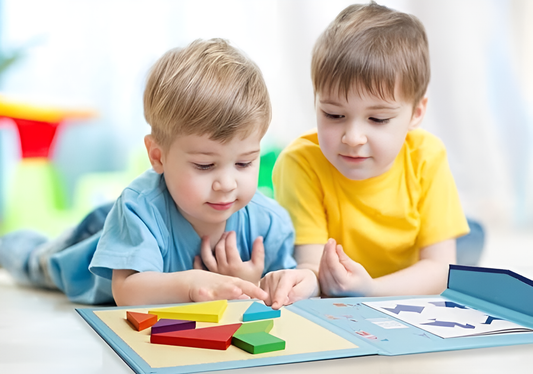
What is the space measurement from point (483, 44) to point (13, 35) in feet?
5.05

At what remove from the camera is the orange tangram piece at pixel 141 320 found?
2.28 feet

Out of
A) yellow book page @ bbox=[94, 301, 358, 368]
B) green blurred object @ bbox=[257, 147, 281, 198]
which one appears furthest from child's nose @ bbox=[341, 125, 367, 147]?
green blurred object @ bbox=[257, 147, 281, 198]

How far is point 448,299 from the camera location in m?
0.88

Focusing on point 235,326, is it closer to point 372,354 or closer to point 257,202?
point 372,354

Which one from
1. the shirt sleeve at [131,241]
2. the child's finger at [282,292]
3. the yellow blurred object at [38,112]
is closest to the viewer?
the child's finger at [282,292]

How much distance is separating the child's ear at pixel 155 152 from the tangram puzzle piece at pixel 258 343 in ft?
1.30

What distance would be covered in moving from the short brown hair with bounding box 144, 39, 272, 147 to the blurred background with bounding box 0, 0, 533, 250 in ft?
3.32

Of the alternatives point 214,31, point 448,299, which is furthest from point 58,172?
point 448,299

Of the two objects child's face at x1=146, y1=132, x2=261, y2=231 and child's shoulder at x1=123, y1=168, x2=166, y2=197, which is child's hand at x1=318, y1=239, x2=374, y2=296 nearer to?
child's face at x1=146, y1=132, x2=261, y2=231

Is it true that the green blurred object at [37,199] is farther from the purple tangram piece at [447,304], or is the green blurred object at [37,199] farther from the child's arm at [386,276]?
the purple tangram piece at [447,304]

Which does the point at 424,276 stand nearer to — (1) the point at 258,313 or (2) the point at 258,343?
(1) the point at 258,313

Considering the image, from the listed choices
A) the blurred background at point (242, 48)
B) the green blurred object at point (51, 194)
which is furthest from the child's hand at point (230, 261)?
the blurred background at point (242, 48)

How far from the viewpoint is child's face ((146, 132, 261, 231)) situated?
91 centimetres

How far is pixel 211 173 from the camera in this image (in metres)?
0.91
